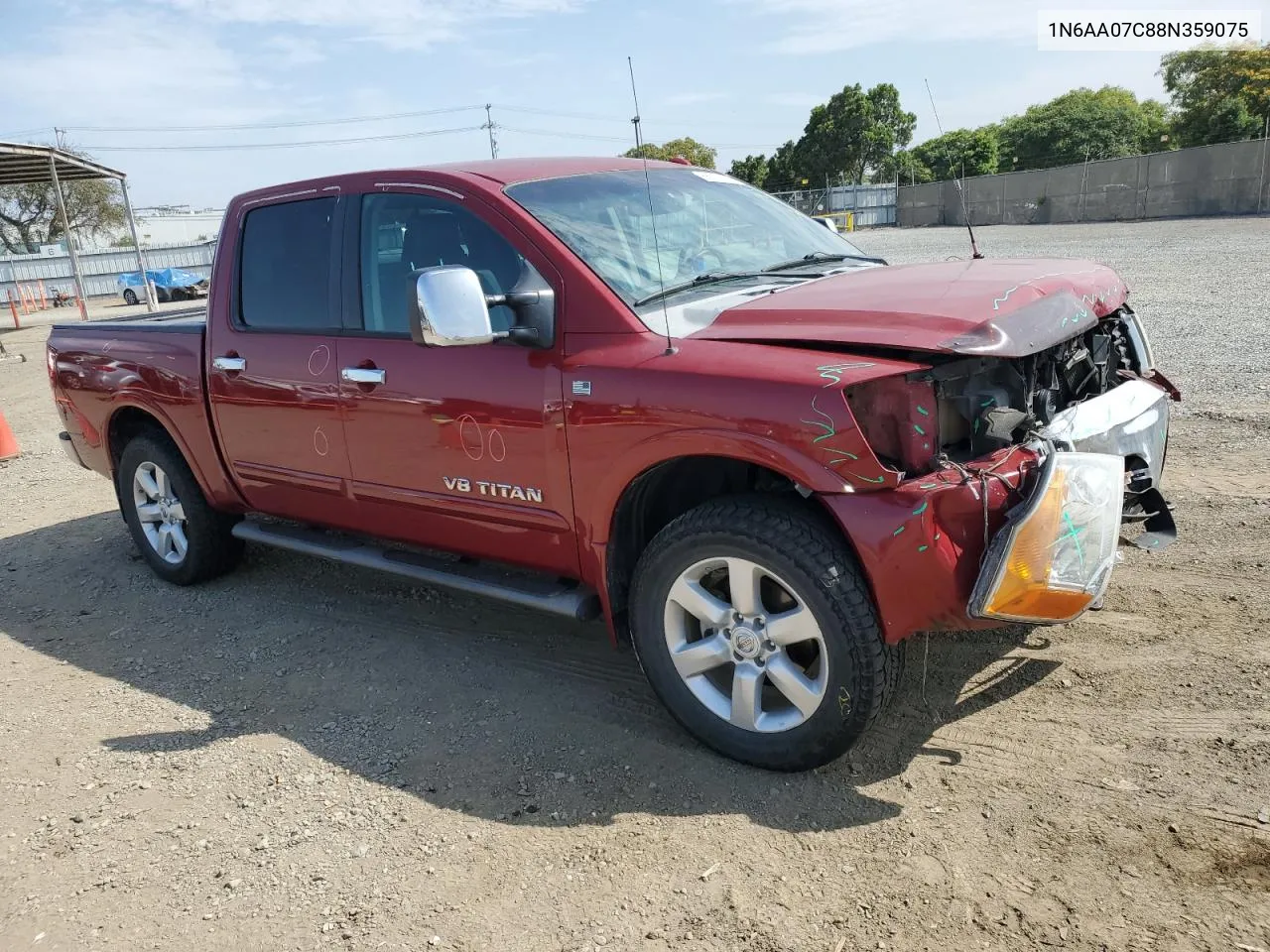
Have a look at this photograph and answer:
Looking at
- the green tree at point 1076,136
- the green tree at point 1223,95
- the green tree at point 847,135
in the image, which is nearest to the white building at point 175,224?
the green tree at point 847,135

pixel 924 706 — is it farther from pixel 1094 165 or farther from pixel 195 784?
pixel 1094 165

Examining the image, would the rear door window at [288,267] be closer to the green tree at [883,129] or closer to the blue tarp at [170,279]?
the blue tarp at [170,279]

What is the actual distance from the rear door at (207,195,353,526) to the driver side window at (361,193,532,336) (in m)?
0.23

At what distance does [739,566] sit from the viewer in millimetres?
2971

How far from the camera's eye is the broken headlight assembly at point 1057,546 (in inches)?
104

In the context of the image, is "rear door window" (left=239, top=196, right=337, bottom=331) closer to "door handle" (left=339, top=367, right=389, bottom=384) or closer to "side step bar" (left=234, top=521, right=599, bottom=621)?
"door handle" (left=339, top=367, right=389, bottom=384)

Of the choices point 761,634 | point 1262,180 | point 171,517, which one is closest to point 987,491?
point 761,634

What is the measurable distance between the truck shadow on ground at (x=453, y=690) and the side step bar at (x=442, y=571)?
15.8 inches

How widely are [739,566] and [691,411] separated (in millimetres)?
498

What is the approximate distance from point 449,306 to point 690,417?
0.84 metres

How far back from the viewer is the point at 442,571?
3.87 m

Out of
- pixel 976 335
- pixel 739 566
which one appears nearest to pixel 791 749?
pixel 739 566

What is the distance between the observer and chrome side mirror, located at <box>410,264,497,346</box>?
9.99ft

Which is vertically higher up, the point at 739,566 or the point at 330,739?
the point at 739,566
